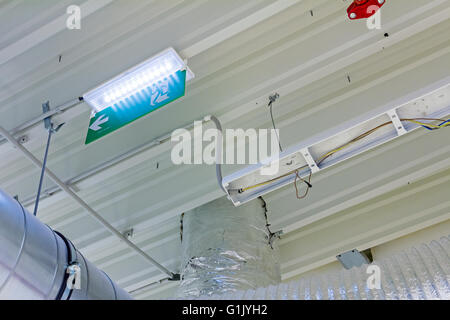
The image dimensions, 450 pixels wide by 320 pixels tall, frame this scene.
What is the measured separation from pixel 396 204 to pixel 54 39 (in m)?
2.34

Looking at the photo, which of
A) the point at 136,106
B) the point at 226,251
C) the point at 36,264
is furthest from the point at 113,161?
the point at 36,264

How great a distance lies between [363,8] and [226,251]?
1.25 m

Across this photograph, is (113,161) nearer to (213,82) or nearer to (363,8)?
(213,82)

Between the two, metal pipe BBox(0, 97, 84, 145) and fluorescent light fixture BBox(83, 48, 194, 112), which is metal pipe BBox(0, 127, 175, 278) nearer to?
metal pipe BBox(0, 97, 84, 145)

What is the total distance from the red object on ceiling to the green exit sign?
73 cm

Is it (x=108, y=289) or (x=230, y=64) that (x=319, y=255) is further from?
(x=108, y=289)

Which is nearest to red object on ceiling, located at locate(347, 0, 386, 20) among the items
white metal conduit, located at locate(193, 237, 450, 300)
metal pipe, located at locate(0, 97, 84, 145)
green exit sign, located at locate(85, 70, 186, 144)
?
green exit sign, located at locate(85, 70, 186, 144)

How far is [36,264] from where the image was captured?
1.41 metres

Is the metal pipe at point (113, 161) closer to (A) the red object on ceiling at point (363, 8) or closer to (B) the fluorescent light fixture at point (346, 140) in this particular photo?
(B) the fluorescent light fixture at point (346, 140)

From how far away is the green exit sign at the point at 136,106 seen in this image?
1854 millimetres

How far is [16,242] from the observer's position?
1373 mm

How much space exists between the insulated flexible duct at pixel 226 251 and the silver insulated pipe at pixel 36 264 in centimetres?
55
